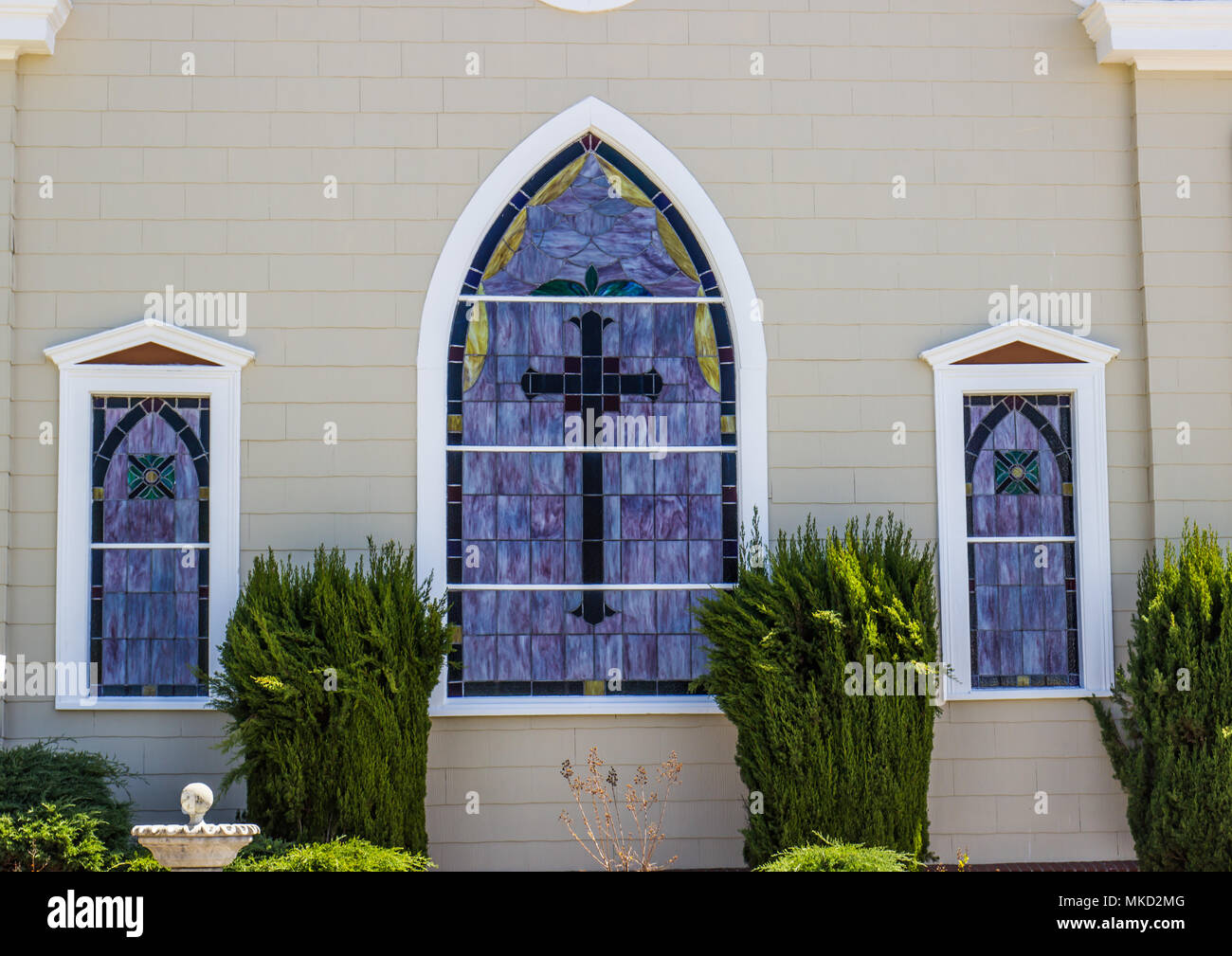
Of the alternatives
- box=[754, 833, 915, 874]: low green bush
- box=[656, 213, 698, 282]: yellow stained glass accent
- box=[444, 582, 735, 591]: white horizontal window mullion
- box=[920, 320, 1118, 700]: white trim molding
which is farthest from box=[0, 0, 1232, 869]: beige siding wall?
box=[754, 833, 915, 874]: low green bush

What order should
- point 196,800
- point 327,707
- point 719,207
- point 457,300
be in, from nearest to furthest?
1. point 196,800
2. point 327,707
3. point 457,300
4. point 719,207

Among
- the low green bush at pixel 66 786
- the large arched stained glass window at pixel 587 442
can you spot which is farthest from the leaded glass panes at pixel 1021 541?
the low green bush at pixel 66 786

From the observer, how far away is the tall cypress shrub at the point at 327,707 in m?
8.29

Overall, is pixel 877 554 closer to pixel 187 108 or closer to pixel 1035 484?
pixel 1035 484

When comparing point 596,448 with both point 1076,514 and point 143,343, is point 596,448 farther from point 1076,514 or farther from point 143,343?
point 1076,514

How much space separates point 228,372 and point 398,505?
4.25 ft

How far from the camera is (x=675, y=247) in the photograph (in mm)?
9508

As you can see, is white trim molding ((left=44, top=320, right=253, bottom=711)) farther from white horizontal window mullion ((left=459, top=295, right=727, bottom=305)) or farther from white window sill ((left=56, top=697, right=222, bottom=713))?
white horizontal window mullion ((left=459, top=295, right=727, bottom=305))

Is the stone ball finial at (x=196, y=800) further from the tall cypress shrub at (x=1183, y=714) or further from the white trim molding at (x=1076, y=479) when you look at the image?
the tall cypress shrub at (x=1183, y=714)

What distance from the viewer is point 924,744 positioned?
861cm

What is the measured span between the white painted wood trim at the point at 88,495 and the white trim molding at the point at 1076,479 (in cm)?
426

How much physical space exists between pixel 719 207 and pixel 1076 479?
9.11 feet

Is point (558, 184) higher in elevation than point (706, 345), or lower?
higher

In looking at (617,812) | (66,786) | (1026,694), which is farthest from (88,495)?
(1026,694)
